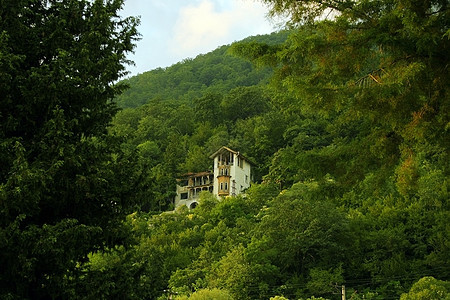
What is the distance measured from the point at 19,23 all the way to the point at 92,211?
10.8ft

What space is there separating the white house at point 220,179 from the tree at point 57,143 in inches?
1714

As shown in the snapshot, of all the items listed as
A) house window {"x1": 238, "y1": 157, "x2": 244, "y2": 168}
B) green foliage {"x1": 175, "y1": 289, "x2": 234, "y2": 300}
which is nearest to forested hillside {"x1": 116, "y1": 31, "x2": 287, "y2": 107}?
house window {"x1": 238, "y1": 157, "x2": 244, "y2": 168}

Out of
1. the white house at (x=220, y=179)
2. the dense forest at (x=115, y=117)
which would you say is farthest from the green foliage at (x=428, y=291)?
the white house at (x=220, y=179)

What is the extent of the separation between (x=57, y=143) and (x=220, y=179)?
4589 centimetres

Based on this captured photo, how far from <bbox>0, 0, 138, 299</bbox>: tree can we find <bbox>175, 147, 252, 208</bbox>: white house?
43.5 meters

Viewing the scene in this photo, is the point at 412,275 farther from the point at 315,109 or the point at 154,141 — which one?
the point at 154,141

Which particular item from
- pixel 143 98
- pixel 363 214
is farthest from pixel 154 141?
pixel 363 214

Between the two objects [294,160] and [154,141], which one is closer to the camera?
[294,160]

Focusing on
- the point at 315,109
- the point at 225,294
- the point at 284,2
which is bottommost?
the point at 225,294

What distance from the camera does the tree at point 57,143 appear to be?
8141 millimetres

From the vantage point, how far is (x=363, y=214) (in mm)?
38312

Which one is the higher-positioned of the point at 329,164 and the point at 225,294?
the point at 329,164

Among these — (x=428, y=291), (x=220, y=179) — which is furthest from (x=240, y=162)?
(x=428, y=291)

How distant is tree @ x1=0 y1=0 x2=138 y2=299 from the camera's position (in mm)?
8141
